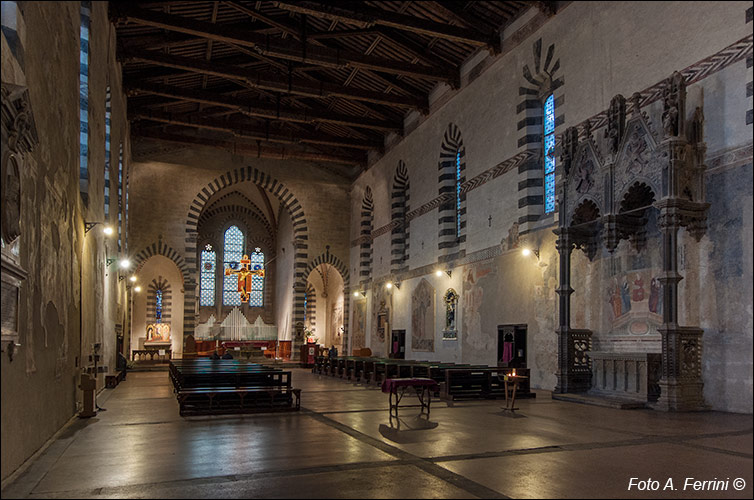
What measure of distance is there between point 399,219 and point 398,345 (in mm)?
4672

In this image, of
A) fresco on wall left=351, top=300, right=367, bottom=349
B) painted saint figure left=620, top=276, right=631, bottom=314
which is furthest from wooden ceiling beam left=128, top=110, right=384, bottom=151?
painted saint figure left=620, top=276, right=631, bottom=314

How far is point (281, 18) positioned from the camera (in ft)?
58.3

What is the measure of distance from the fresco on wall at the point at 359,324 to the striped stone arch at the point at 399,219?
3.51 metres

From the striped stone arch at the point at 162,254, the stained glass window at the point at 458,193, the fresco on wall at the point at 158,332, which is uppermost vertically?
the stained glass window at the point at 458,193

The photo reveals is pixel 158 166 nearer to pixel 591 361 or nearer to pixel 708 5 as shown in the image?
pixel 591 361

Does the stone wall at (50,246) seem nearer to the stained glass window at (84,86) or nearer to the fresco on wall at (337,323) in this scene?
the stained glass window at (84,86)

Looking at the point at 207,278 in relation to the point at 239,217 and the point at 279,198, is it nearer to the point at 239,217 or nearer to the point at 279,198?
the point at 239,217

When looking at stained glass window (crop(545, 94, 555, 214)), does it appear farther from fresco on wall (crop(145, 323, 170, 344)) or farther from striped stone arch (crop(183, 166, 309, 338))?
fresco on wall (crop(145, 323, 170, 344))

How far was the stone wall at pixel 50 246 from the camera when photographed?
5715 mm

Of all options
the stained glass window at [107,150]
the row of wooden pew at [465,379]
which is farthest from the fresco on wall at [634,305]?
the stained glass window at [107,150]

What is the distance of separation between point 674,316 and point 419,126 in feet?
44.0

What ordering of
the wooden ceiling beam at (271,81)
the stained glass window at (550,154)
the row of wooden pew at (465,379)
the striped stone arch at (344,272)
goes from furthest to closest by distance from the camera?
the striped stone arch at (344,272) → the wooden ceiling beam at (271,81) → the stained glass window at (550,154) → the row of wooden pew at (465,379)

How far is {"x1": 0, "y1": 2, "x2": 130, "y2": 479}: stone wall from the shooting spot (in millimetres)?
5715

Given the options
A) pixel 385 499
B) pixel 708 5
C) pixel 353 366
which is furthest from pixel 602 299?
pixel 385 499
